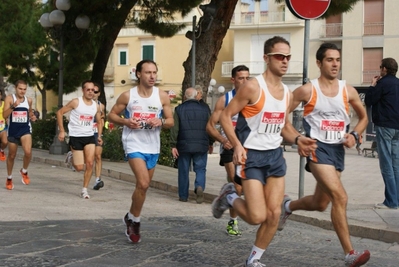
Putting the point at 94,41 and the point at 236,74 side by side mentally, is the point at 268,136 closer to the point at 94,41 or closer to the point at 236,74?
the point at 236,74

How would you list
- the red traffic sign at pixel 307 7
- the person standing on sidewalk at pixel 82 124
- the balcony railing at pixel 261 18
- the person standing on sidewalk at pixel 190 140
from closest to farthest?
1. the red traffic sign at pixel 307 7
2. the person standing on sidewalk at pixel 190 140
3. the person standing on sidewalk at pixel 82 124
4. the balcony railing at pixel 261 18

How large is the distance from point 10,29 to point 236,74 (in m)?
29.8

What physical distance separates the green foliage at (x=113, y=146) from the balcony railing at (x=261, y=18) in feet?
117

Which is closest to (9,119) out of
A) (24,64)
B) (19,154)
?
(19,154)

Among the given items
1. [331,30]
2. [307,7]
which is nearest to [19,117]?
[307,7]

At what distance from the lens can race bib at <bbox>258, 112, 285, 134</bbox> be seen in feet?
22.1

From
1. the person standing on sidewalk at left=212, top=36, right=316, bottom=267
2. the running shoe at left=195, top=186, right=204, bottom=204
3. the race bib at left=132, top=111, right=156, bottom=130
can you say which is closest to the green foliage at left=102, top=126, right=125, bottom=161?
the running shoe at left=195, top=186, right=204, bottom=204

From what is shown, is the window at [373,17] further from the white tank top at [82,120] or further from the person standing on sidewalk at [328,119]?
the person standing on sidewalk at [328,119]

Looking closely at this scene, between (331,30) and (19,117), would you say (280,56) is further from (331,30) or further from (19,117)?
(331,30)

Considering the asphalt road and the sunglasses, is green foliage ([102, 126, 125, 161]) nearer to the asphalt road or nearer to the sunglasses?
the asphalt road

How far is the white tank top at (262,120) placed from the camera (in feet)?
22.0

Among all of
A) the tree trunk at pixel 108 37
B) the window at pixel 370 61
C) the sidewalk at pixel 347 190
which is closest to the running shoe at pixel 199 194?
the sidewalk at pixel 347 190

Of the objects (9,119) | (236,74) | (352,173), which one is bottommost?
(352,173)

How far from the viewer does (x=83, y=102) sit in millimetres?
13211
